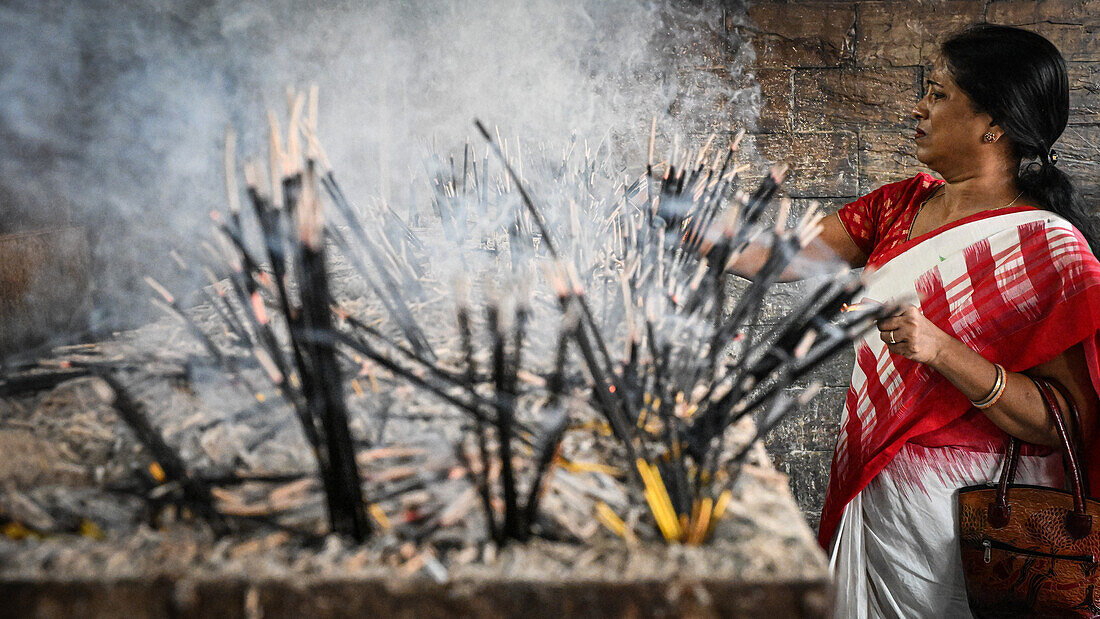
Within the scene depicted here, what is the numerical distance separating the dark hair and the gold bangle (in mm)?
396

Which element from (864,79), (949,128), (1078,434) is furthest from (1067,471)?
(864,79)

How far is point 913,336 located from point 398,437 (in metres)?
0.92

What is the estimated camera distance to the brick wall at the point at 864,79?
7.75 ft

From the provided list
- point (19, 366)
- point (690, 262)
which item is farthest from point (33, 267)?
point (690, 262)

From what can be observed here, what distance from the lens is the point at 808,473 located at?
8.52 ft

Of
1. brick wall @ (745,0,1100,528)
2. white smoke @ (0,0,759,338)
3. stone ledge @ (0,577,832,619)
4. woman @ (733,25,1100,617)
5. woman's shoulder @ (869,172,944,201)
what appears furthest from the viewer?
brick wall @ (745,0,1100,528)

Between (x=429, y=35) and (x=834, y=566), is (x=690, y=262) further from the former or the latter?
(x=429, y=35)

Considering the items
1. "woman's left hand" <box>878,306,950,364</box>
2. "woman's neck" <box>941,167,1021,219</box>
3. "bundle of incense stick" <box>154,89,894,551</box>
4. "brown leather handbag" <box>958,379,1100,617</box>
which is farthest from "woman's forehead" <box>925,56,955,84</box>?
"brown leather handbag" <box>958,379,1100,617</box>

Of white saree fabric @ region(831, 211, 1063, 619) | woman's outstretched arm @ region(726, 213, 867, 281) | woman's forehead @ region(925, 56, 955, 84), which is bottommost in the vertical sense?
white saree fabric @ region(831, 211, 1063, 619)

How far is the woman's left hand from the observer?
1174mm

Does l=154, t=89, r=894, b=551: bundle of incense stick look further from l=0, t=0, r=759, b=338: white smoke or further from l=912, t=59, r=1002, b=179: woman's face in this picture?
l=0, t=0, r=759, b=338: white smoke

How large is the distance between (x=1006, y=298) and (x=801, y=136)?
4.14 ft

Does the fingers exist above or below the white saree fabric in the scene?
above

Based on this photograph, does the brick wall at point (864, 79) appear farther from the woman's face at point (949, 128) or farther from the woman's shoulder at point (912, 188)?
the woman's face at point (949, 128)
